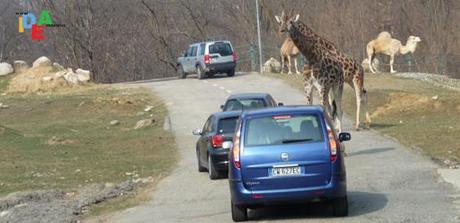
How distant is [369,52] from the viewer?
46.4 meters

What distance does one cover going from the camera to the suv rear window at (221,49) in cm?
4825

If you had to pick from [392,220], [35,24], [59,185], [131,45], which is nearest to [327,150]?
[392,220]

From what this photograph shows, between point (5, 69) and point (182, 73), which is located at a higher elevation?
point (5, 69)

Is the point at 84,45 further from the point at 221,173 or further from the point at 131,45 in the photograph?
the point at 221,173

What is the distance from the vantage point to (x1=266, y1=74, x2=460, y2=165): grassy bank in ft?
75.7

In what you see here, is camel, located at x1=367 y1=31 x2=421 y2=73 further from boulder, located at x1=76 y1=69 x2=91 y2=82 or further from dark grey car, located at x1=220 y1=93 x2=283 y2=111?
Result: dark grey car, located at x1=220 y1=93 x2=283 y2=111

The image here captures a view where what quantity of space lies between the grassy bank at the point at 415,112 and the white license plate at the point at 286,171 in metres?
8.15

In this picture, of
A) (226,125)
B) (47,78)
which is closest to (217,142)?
(226,125)

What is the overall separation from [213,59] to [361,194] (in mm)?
32788

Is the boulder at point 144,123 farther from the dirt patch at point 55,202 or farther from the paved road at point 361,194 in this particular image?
the dirt patch at point 55,202

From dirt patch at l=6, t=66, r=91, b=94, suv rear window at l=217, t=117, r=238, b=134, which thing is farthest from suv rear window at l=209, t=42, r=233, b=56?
suv rear window at l=217, t=117, r=238, b=134

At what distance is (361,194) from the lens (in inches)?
619

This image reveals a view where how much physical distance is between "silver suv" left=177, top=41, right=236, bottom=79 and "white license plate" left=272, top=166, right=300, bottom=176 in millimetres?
35179

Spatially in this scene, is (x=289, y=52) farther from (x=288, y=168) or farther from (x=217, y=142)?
(x=288, y=168)
